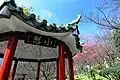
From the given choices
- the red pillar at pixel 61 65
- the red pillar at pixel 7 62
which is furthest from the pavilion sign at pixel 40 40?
the red pillar at pixel 7 62

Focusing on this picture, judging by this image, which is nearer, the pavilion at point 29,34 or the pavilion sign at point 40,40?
the pavilion at point 29,34

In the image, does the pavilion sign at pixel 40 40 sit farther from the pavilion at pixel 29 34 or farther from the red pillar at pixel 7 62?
the red pillar at pixel 7 62

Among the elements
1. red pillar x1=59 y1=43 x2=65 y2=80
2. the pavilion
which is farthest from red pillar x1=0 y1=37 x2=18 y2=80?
red pillar x1=59 y1=43 x2=65 y2=80

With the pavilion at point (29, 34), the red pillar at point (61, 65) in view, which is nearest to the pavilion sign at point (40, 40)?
the pavilion at point (29, 34)

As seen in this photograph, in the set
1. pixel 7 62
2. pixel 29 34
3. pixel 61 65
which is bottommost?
pixel 7 62

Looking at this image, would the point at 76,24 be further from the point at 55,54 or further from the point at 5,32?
the point at 55,54

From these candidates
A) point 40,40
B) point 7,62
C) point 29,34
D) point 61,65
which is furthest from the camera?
point 40,40

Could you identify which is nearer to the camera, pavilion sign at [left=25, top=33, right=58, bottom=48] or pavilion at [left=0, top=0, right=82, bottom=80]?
pavilion at [left=0, top=0, right=82, bottom=80]

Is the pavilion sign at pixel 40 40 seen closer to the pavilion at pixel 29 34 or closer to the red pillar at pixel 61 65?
the pavilion at pixel 29 34

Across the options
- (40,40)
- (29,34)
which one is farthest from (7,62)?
(40,40)

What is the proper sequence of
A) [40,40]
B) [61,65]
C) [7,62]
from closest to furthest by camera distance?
[7,62], [61,65], [40,40]

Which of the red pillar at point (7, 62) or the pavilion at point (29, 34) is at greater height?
the pavilion at point (29, 34)

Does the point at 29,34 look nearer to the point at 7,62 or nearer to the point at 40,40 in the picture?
the point at 40,40

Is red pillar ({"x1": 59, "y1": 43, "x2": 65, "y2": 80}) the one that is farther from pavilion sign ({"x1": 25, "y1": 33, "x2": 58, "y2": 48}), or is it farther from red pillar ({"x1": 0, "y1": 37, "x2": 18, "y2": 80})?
red pillar ({"x1": 0, "y1": 37, "x2": 18, "y2": 80})
